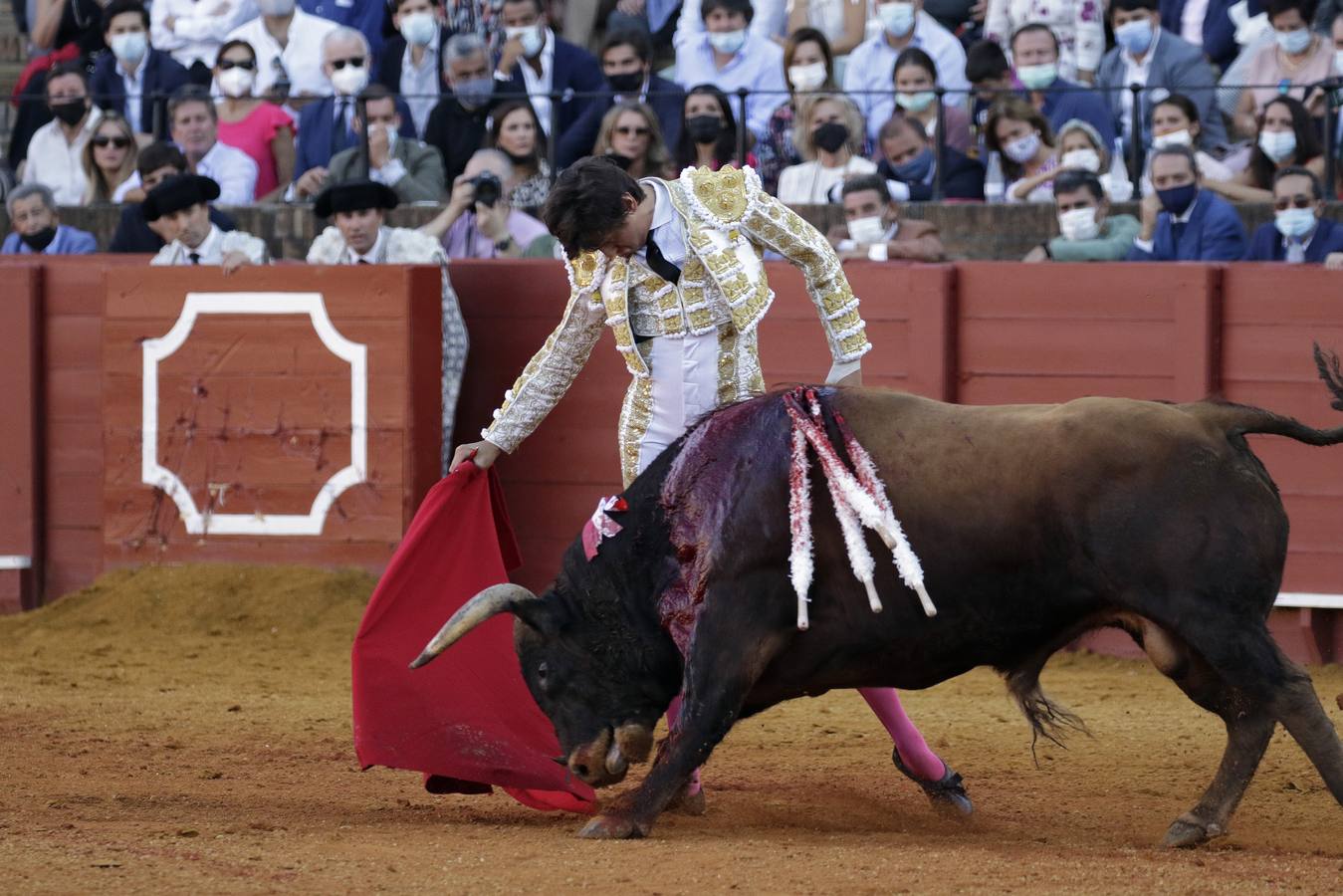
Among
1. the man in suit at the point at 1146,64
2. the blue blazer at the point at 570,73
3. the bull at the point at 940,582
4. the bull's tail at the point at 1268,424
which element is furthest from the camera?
the blue blazer at the point at 570,73

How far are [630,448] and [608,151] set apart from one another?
3.97m

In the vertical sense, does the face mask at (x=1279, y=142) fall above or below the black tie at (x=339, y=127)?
below

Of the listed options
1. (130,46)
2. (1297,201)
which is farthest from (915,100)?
(130,46)

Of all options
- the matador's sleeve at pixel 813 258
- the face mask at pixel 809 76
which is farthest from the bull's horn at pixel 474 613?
the face mask at pixel 809 76

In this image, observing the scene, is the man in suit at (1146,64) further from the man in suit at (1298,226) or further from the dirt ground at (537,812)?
the dirt ground at (537,812)

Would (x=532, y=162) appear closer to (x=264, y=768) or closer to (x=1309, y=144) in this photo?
(x=1309, y=144)

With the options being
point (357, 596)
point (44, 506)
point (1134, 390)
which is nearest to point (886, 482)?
point (1134, 390)

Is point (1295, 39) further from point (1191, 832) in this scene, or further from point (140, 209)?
point (1191, 832)

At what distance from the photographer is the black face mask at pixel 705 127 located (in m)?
8.29

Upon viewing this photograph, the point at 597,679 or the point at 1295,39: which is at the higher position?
the point at 1295,39

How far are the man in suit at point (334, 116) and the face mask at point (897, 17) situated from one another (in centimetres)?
221

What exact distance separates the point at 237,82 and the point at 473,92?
54.2 inches

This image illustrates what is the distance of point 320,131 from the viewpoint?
9.17 m

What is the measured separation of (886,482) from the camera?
12.4 feet
